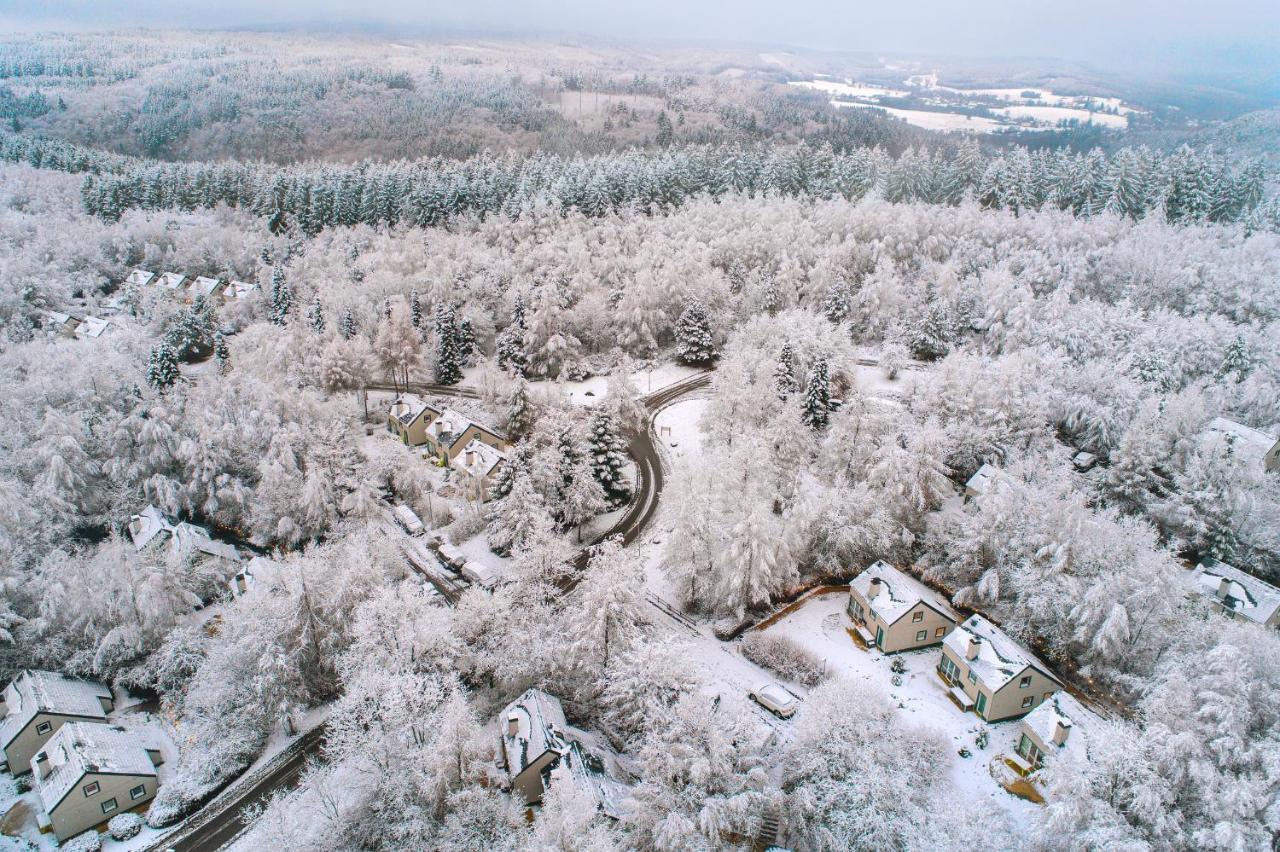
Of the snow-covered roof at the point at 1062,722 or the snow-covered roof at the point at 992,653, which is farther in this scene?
the snow-covered roof at the point at 992,653

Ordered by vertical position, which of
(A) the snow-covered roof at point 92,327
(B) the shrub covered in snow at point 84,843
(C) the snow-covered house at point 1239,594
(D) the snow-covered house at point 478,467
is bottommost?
(B) the shrub covered in snow at point 84,843

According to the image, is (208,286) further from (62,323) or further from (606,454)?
(606,454)

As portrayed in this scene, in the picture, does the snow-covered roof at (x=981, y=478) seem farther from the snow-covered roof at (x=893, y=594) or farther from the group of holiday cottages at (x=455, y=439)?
the group of holiday cottages at (x=455, y=439)

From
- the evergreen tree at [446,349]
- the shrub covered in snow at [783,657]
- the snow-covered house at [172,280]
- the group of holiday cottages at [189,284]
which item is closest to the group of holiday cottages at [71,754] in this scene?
the shrub covered in snow at [783,657]

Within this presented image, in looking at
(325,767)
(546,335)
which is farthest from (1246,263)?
(325,767)

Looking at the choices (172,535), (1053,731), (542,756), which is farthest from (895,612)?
(172,535)

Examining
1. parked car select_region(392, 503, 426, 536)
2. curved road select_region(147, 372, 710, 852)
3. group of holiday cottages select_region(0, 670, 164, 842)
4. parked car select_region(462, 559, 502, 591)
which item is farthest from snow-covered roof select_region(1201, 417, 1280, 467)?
group of holiday cottages select_region(0, 670, 164, 842)

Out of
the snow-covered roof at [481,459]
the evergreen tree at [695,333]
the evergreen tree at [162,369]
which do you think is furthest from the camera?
the evergreen tree at [695,333]
